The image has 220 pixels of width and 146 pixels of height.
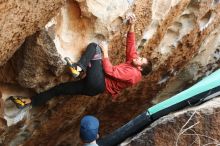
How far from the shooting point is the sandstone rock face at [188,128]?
4.32 meters

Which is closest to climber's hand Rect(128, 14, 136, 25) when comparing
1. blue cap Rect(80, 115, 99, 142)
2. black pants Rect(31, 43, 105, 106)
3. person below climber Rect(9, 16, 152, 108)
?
person below climber Rect(9, 16, 152, 108)

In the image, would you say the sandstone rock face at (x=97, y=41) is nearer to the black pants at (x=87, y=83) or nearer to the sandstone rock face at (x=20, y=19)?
the sandstone rock face at (x=20, y=19)

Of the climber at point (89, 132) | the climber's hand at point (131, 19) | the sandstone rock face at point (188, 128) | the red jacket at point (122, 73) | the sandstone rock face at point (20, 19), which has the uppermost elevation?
the sandstone rock face at point (20, 19)

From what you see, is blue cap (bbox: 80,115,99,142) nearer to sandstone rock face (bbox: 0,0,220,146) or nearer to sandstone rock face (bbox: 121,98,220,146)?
sandstone rock face (bbox: 121,98,220,146)

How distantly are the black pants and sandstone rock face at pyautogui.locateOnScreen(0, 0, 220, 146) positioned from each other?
115 millimetres

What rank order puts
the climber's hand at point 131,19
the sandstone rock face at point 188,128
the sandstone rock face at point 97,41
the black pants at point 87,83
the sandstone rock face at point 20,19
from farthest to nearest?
the climber's hand at point 131,19, the black pants at point 87,83, the sandstone rock face at point 97,41, the sandstone rock face at point 188,128, the sandstone rock face at point 20,19

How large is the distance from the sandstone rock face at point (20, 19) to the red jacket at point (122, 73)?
1.09 meters

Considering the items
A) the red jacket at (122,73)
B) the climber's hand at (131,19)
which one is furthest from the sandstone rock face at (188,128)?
the climber's hand at (131,19)

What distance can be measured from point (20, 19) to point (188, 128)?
1739 mm

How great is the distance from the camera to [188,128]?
4.38m

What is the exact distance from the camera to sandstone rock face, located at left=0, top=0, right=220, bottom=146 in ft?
15.3

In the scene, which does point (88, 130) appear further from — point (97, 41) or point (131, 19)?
point (131, 19)

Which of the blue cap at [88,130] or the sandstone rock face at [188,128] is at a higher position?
the blue cap at [88,130]

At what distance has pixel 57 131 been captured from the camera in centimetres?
752
